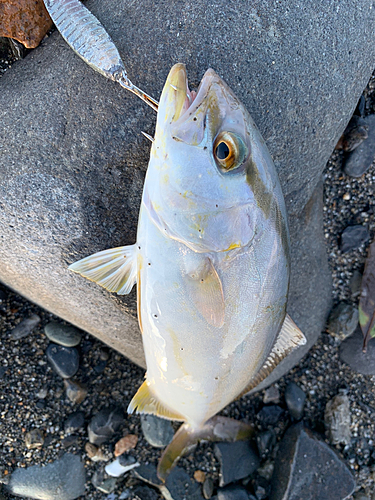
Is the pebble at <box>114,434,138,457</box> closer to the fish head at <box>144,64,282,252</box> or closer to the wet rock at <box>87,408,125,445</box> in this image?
the wet rock at <box>87,408,125,445</box>

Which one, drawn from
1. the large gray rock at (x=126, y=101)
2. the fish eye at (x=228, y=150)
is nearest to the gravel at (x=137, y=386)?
the large gray rock at (x=126, y=101)

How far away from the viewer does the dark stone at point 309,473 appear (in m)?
2.71

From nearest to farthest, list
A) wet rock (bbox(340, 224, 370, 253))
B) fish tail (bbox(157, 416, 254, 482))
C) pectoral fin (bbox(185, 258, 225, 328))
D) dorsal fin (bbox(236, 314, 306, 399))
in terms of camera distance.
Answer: pectoral fin (bbox(185, 258, 225, 328)) < dorsal fin (bbox(236, 314, 306, 399)) < fish tail (bbox(157, 416, 254, 482)) < wet rock (bbox(340, 224, 370, 253))

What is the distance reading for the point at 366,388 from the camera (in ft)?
10.1

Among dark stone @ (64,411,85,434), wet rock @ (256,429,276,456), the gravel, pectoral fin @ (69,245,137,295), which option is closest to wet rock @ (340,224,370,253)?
the gravel

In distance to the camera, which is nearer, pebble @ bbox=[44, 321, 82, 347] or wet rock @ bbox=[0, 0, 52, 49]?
wet rock @ bbox=[0, 0, 52, 49]

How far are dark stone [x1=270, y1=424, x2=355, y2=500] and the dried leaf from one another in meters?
0.89

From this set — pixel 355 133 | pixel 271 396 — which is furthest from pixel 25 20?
Answer: pixel 271 396

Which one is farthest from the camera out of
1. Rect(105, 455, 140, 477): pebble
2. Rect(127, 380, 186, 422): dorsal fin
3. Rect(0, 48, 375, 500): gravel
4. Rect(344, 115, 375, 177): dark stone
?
Rect(344, 115, 375, 177): dark stone

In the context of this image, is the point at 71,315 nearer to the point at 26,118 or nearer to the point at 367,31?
the point at 26,118

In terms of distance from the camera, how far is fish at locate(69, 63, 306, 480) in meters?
1.57

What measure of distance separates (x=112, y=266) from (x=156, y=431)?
5.16 ft

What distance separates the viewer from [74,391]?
8.89 feet

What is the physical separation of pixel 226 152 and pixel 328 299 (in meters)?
2.03
